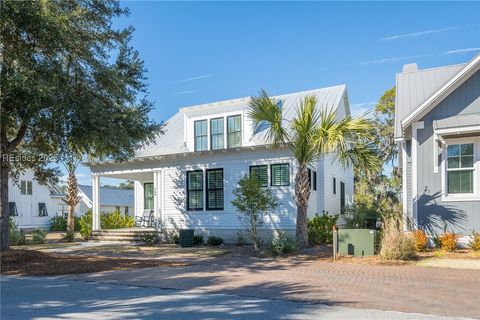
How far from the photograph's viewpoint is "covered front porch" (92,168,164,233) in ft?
68.5

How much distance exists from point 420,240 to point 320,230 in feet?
15.1

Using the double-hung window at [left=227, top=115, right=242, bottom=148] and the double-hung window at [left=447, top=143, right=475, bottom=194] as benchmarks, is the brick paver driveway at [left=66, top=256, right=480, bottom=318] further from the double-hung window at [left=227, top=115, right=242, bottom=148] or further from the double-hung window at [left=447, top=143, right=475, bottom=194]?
the double-hung window at [left=227, top=115, right=242, bottom=148]

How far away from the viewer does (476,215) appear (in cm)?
1387

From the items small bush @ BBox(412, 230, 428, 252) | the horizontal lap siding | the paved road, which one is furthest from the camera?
the horizontal lap siding

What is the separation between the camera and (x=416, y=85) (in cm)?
1755

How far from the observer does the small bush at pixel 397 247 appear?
1220cm

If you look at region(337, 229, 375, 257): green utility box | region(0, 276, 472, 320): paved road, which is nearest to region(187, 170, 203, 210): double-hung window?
region(337, 229, 375, 257): green utility box

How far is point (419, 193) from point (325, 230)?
14.2 ft

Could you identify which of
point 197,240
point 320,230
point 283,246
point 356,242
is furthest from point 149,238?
point 356,242

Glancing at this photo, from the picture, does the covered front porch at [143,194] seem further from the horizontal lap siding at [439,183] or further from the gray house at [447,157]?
the horizontal lap siding at [439,183]

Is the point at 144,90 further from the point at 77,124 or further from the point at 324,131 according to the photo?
the point at 324,131

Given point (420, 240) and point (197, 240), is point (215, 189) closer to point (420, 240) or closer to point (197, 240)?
point (197, 240)

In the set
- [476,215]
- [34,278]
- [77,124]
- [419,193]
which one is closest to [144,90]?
[77,124]

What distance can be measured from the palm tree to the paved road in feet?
24.7
